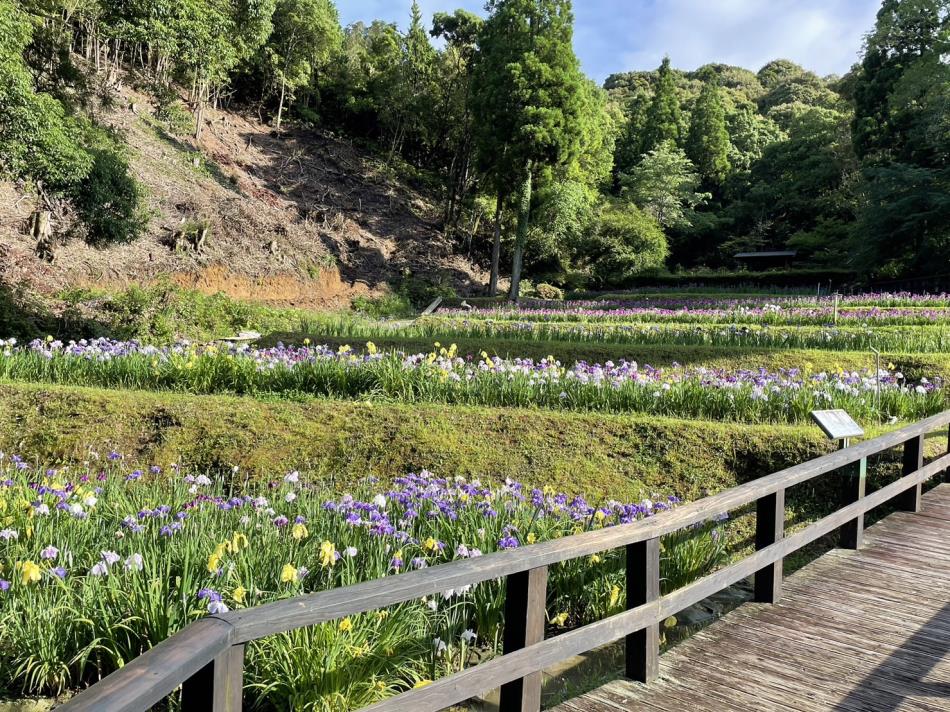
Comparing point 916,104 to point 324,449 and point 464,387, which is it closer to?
point 464,387

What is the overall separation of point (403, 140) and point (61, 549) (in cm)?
3666

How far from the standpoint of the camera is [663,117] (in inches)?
1729

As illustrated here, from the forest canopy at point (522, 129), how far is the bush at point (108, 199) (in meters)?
0.04

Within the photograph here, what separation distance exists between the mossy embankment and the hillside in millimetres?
9199

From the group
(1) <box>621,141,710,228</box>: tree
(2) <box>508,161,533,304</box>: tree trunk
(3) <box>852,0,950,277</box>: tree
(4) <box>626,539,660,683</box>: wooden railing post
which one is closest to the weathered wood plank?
(4) <box>626,539,660,683</box>: wooden railing post

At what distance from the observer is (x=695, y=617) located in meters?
3.75

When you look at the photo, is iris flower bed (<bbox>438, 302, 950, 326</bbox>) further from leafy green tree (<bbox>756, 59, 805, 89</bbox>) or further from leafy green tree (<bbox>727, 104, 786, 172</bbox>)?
leafy green tree (<bbox>756, 59, 805, 89</bbox>)

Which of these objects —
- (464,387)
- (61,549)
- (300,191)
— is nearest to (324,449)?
(464,387)

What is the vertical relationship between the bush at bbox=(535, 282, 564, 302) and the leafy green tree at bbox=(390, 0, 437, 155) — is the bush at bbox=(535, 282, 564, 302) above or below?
below

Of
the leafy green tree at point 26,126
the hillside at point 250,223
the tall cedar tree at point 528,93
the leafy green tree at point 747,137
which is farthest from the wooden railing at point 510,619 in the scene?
the leafy green tree at point 747,137

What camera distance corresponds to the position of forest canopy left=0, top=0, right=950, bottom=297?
12.2 metres

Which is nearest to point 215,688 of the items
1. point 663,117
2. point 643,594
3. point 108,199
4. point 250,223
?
point 643,594

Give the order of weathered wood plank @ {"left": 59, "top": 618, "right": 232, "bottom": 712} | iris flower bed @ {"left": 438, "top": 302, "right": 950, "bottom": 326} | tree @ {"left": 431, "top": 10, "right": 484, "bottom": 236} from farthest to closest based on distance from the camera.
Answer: tree @ {"left": 431, "top": 10, "right": 484, "bottom": 236} → iris flower bed @ {"left": 438, "top": 302, "right": 950, "bottom": 326} → weathered wood plank @ {"left": 59, "top": 618, "right": 232, "bottom": 712}

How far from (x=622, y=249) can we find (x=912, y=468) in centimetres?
2692
